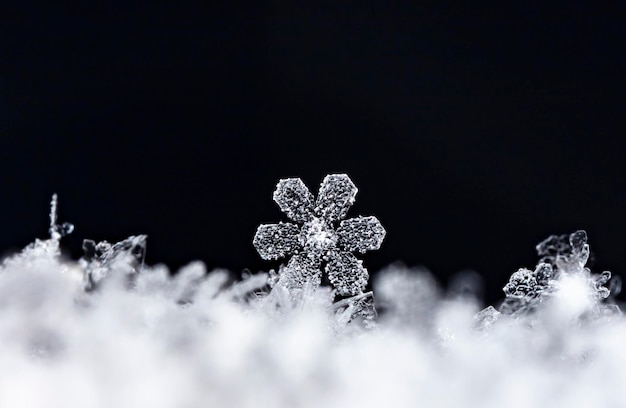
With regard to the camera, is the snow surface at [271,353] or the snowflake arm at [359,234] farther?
the snowflake arm at [359,234]

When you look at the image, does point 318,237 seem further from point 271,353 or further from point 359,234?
point 271,353

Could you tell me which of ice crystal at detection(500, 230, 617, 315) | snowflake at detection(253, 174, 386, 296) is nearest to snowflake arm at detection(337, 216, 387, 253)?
snowflake at detection(253, 174, 386, 296)

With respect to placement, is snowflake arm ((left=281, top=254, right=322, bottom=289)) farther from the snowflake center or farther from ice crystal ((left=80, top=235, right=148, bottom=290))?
ice crystal ((left=80, top=235, right=148, bottom=290))

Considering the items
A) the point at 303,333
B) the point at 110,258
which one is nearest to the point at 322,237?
the point at 303,333

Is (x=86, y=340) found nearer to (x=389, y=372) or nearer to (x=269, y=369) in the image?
(x=269, y=369)

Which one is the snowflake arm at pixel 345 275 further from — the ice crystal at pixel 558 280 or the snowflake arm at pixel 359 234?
the ice crystal at pixel 558 280

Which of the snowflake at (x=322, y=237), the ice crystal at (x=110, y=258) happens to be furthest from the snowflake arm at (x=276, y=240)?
the ice crystal at (x=110, y=258)
